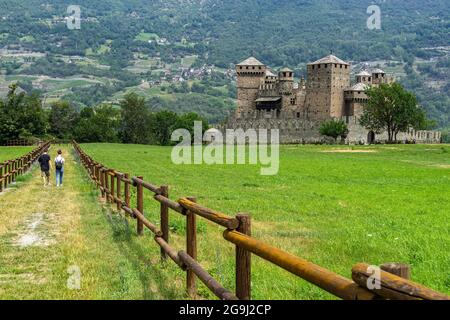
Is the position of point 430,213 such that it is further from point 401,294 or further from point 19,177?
point 19,177

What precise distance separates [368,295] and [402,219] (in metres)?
13.2

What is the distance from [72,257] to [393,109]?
101 meters

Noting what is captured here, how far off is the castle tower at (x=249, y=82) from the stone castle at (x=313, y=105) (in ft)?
0.84

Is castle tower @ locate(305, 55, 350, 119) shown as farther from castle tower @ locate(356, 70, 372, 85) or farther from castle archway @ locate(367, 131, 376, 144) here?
castle archway @ locate(367, 131, 376, 144)

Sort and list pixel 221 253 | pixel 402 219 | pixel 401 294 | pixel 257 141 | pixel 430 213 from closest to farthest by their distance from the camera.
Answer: pixel 401 294, pixel 221 253, pixel 402 219, pixel 430 213, pixel 257 141

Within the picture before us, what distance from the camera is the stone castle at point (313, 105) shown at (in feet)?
393

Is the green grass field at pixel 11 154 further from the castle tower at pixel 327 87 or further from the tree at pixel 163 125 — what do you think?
the tree at pixel 163 125

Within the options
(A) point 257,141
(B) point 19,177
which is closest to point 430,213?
(B) point 19,177

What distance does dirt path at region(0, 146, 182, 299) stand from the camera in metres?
9.36

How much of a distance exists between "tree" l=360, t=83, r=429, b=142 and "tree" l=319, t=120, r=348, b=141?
5162mm

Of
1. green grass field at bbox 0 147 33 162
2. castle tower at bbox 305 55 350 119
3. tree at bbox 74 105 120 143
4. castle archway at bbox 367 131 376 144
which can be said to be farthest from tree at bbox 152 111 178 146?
green grass field at bbox 0 147 33 162

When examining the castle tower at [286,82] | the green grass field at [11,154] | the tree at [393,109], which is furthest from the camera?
the castle tower at [286,82]

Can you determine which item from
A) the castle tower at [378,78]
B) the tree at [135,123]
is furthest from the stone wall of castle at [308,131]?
the tree at [135,123]

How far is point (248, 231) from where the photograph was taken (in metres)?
7.00
